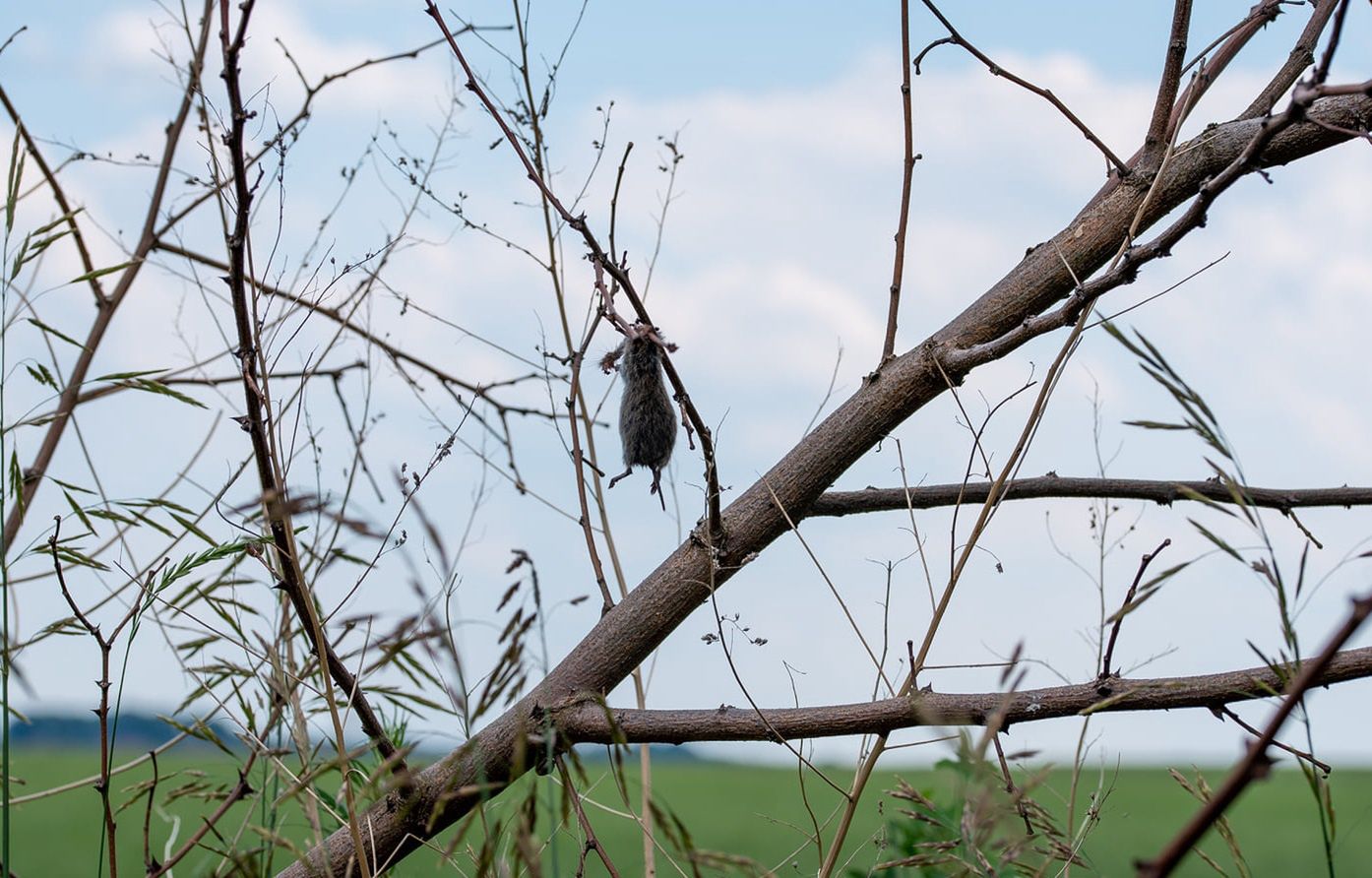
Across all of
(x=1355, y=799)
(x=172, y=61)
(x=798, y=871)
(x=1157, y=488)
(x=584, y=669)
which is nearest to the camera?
(x=798, y=871)

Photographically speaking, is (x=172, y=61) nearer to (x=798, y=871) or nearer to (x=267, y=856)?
(x=267, y=856)

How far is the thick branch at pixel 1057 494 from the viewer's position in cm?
181

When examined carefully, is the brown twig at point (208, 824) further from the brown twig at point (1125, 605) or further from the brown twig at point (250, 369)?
the brown twig at point (1125, 605)

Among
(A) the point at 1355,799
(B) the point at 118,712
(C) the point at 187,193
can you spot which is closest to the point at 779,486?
(B) the point at 118,712

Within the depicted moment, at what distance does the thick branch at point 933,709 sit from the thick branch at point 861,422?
0.13 meters

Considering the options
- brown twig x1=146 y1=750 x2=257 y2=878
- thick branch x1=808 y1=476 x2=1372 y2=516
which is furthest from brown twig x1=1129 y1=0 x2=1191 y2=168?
brown twig x1=146 y1=750 x2=257 y2=878

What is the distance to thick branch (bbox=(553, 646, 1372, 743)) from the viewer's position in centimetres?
124

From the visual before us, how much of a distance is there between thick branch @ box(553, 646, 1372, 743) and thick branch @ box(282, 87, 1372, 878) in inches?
5.3

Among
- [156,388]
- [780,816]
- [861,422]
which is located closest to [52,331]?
[156,388]

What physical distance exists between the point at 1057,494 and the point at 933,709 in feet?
2.49

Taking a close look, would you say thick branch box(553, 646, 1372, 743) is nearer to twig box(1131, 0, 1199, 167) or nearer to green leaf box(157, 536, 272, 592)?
green leaf box(157, 536, 272, 592)

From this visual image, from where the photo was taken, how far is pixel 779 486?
1.64 m

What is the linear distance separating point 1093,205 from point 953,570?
678 mm

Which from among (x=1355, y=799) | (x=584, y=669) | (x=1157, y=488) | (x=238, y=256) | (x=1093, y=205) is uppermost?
(x=1093, y=205)
